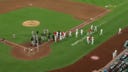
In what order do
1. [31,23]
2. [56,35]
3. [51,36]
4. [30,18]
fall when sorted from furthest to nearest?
1. [30,18]
2. [31,23]
3. [51,36]
4. [56,35]

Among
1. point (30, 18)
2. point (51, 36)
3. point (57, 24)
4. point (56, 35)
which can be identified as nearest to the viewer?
point (56, 35)

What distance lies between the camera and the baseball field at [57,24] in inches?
1138

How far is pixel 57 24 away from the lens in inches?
1503

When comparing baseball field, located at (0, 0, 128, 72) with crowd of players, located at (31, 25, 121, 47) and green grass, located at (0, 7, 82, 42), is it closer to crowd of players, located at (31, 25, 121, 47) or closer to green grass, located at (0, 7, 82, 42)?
green grass, located at (0, 7, 82, 42)

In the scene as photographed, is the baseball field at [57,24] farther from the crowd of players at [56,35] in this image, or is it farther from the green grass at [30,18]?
the crowd of players at [56,35]

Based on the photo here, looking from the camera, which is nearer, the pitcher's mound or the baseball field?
the baseball field

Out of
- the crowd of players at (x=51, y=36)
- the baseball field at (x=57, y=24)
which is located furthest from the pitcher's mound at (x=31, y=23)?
the crowd of players at (x=51, y=36)

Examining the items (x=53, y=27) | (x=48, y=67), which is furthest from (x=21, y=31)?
(x=48, y=67)

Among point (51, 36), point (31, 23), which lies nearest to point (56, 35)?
point (51, 36)

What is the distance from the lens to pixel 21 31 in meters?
35.9

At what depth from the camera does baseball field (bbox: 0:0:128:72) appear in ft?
94.8

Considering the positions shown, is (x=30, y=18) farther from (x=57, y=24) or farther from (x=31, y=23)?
(x=57, y=24)

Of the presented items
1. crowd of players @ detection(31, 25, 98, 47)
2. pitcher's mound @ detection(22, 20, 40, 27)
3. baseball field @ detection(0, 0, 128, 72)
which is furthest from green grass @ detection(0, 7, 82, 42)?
crowd of players @ detection(31, 25, 98, 47)

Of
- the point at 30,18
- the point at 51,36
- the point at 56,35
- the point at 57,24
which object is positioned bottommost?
the point at 30,18
